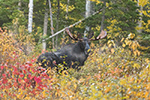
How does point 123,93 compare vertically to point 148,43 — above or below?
below

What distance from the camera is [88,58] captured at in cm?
1091

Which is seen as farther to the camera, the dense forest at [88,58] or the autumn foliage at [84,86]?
the dense forest at [88,58]

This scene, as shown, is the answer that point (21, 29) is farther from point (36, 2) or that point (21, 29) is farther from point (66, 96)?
point (66, 96)

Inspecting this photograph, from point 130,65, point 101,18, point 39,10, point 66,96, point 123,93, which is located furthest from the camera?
point 39,10

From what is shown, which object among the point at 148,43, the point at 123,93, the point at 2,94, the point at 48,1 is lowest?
the point at 2,94

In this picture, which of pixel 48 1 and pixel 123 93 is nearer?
pixel 123 93

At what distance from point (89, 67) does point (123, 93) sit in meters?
5.08

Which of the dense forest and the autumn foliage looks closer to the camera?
the autumn foliage

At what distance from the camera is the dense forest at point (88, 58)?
4852 mm

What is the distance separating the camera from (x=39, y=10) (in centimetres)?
1928

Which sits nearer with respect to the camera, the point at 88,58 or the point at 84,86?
the point at 84,86

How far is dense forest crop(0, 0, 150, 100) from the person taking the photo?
485 cm

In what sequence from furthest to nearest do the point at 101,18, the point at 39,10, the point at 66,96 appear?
1. the point at 39,10
2. the point at 101,18
3. the point at 66,96

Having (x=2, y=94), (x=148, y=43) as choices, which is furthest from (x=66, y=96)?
(x=148, y=43)
